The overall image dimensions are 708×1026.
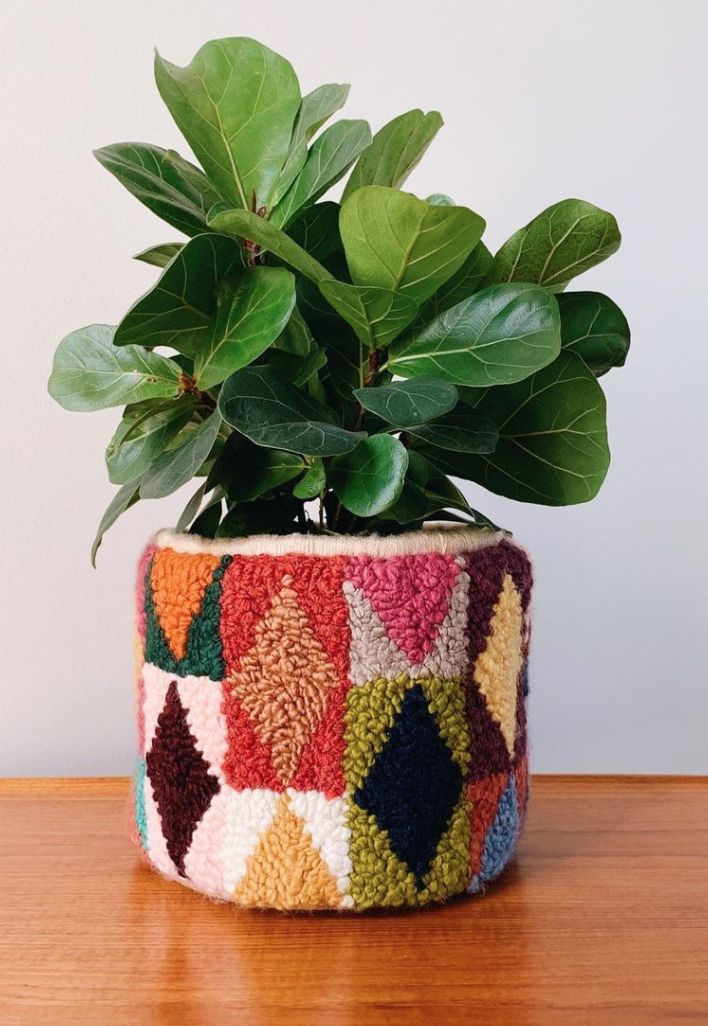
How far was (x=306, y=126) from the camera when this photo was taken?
1.80 feet

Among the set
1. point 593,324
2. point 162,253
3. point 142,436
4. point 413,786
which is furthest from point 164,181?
point 413,786

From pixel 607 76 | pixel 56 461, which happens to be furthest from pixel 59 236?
pixel 607 76

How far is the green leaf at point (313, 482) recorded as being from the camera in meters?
0.53

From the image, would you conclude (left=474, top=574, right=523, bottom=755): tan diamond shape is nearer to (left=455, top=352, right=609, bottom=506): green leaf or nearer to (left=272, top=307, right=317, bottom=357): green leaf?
(left=455, top=352, right=609, bottom=506): green leaf

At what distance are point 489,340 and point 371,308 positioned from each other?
65 mm

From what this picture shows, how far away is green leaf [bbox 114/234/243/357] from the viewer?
500 mm

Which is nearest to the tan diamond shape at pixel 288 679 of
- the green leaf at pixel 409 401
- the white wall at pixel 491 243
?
the green leaf at pixel 409 401

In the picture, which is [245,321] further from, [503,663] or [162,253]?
[503,663]

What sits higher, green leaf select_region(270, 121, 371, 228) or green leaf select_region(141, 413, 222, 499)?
green leaf select_region(270, 121, 371, 228)

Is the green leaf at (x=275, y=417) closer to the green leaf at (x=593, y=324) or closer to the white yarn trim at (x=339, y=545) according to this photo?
the white yarn trim at (x=339, y=545)

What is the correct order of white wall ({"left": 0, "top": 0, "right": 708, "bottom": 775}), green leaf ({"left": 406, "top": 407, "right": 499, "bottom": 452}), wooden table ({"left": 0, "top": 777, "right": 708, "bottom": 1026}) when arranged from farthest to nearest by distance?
white wall ({"left": 0, "top": 0, "right": 708, "bottom": 775}), green leaf ({"left": 406, "top": 407, "right": 499, "bottom": 452}), wooden table ({"left": 0, "top": 777, "right": 708, "bottom": 1026})

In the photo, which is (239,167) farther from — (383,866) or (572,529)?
(572,529)

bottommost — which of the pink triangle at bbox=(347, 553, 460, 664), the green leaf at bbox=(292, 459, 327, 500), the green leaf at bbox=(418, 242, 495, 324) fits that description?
the pink triangle at bbox=(347, 553, 460, 664)

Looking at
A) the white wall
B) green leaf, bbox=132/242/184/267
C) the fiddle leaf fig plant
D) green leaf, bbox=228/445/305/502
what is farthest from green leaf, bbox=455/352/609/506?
the white wall
